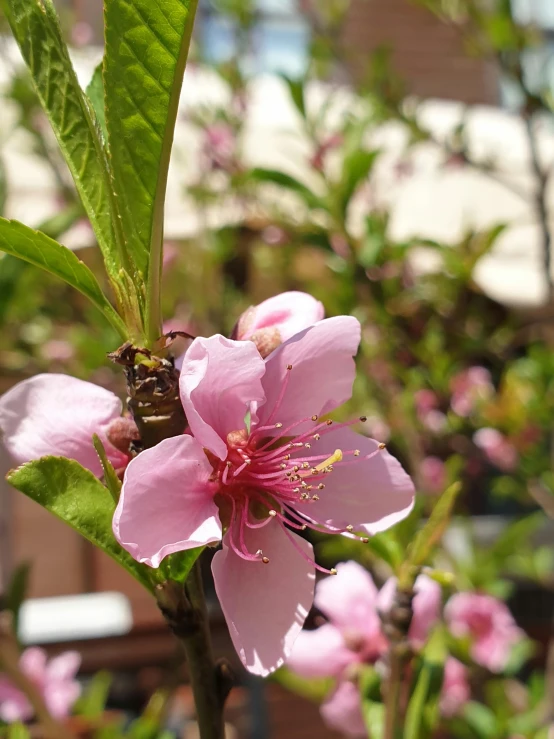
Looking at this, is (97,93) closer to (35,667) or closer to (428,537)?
(428,537)

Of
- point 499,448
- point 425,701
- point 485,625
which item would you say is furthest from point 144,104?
point 499,448

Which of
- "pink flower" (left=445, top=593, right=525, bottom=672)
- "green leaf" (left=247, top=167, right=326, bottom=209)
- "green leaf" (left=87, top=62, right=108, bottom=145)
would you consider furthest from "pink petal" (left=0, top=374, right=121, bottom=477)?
"pink flower" (left=445, top=593, right=525, bottom=672)

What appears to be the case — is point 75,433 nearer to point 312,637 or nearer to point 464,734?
point 312,637

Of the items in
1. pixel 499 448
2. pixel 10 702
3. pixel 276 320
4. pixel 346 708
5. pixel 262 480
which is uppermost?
pixel 276 320

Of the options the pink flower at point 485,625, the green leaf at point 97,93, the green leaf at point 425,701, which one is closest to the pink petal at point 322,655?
the green leaf at point 425,701

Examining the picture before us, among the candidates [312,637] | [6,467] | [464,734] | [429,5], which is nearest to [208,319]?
[6,467]

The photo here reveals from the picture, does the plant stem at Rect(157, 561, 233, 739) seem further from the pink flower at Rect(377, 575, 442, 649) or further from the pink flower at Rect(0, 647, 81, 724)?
the pink flower at Rect(0, 647, 81, 724)
